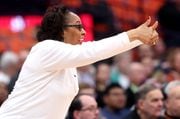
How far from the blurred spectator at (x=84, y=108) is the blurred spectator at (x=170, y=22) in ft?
19.1

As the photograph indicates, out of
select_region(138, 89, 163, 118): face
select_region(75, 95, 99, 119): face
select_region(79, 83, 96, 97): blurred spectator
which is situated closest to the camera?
select_region(75, 95, 99, 119): face

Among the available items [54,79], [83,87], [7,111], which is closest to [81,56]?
[54,79]

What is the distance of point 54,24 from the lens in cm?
590

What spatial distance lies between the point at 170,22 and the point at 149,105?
5246 millimetres

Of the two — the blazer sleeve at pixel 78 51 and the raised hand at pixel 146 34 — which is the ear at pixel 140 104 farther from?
the raised hand at pixel 146 34

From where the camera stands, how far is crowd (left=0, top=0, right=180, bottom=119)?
8.12 m

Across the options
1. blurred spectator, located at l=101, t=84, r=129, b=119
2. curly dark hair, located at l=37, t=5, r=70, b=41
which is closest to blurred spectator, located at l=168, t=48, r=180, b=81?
blurred spectator, located at l=101, t=84, r=129, b=119

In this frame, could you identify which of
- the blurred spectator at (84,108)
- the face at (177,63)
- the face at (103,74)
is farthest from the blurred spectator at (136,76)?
the blurred spectator at (84,108)

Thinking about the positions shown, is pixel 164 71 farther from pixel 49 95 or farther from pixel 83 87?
pixel 49 95

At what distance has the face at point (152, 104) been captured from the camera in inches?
330

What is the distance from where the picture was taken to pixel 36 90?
19.0ft

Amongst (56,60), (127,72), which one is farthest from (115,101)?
(56,60)

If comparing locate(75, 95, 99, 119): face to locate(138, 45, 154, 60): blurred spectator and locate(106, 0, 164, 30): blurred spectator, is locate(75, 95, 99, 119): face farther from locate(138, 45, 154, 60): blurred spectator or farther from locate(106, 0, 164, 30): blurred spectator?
locate(106, 0, 164, 30): blurred spectator

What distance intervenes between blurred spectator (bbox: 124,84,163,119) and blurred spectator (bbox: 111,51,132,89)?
10.7 feet
